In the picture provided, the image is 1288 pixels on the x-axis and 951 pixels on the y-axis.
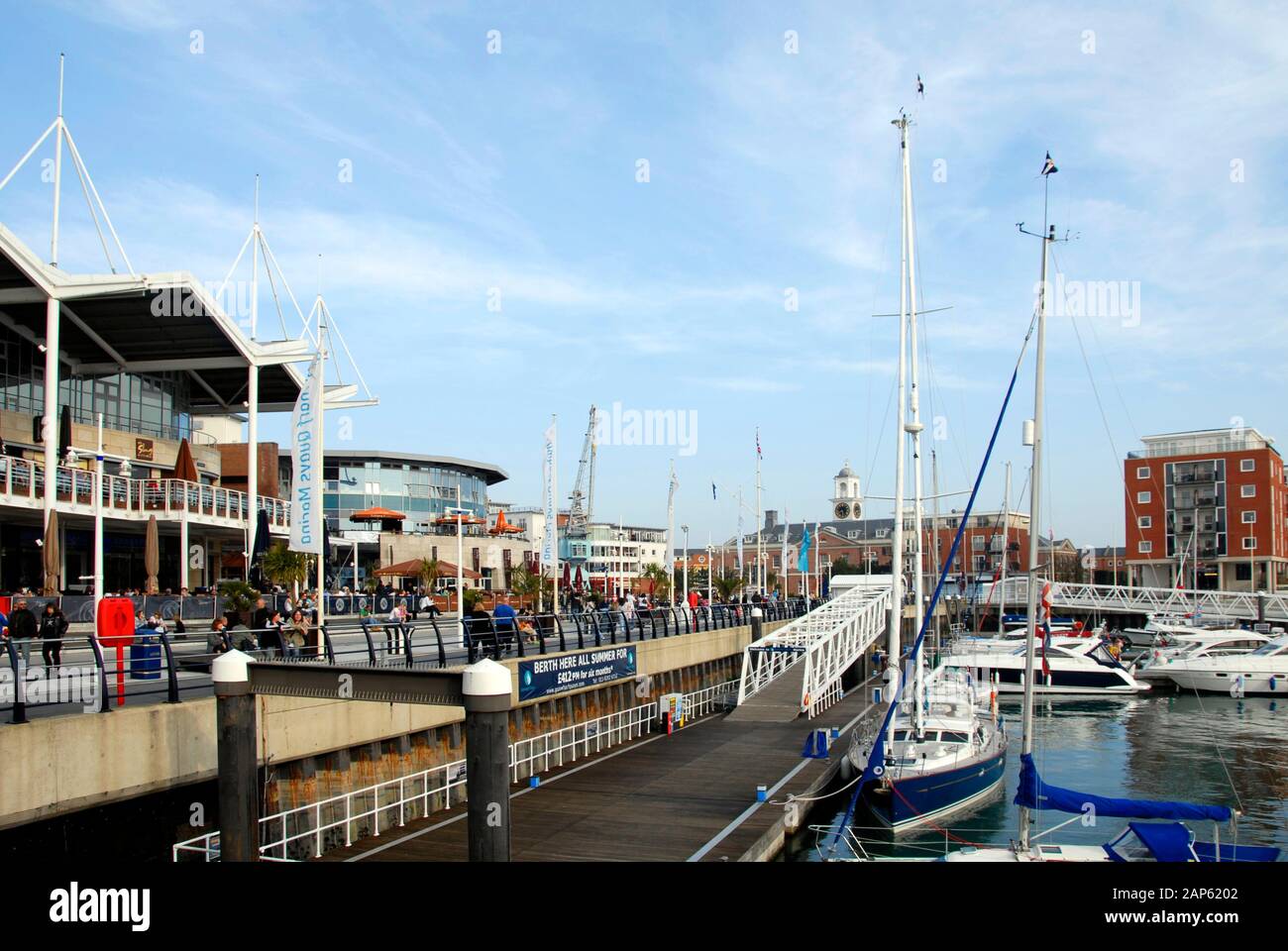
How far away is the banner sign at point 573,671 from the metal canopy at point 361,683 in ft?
31.8

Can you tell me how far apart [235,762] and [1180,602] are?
8628 cm

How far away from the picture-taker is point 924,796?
955 inches

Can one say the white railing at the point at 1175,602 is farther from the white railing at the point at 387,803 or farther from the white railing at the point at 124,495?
the white railing at the point at 387,803

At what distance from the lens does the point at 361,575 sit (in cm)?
8131

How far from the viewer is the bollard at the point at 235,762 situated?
1410 centimetres

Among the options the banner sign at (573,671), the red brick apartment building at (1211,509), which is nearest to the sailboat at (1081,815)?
the banner sign at (573,671)

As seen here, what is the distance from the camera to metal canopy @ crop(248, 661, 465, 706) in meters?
13.0

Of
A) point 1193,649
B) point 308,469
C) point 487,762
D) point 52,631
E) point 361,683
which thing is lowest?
point 1193,649

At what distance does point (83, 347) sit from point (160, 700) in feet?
112

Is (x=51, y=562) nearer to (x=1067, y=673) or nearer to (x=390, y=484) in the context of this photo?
(x=1067, y=673)

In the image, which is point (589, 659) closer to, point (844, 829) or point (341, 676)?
point (844, 829)

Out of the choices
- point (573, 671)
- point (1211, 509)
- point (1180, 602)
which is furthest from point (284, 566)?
point (1211, 509)

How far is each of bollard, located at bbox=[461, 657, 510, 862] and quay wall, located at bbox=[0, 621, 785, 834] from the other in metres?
5.87

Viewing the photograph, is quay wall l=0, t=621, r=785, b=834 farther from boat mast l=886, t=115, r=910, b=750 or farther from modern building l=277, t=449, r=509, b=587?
modern building l=277, t=449, r=509, b=587
